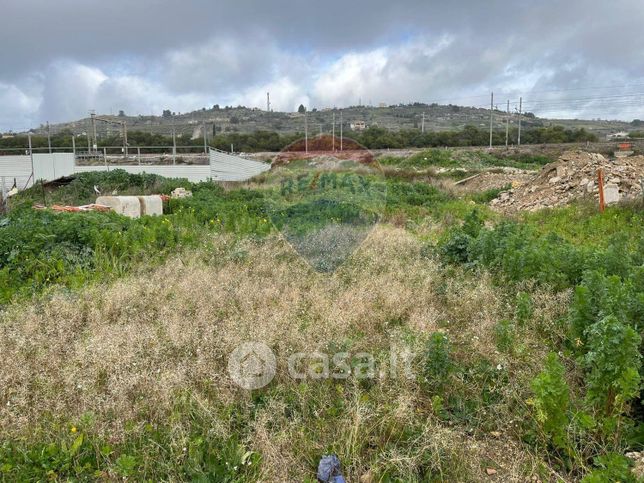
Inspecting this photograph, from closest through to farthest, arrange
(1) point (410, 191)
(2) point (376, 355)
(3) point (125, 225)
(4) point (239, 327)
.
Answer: (2) point (376, 355)
(4) point (239, 327)
(3) point (125, 225)
(1) point (410, 191)

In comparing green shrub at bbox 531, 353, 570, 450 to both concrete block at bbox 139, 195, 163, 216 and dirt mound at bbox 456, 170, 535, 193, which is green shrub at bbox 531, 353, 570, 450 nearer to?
concrete block at bbox 139, 195, 163, 216

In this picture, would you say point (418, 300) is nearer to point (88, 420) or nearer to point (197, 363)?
point (197, 363)

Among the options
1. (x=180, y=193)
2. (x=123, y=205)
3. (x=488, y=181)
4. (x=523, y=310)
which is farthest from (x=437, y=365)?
(x=488, y=181)

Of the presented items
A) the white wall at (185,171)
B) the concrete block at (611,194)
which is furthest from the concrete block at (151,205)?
the white wall at (185,171)

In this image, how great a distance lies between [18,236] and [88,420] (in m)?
4.40

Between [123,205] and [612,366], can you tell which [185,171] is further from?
[612,366]

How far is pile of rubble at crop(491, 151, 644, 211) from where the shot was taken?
1217 cm

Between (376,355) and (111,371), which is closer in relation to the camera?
(111,371)

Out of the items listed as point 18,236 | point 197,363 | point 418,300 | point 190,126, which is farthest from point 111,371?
point 190,126

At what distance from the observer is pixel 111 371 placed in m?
3.29

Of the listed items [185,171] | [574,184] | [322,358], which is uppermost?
[185,171]

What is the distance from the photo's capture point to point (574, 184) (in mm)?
13078

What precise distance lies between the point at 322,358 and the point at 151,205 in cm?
882

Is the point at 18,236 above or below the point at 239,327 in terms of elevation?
above
